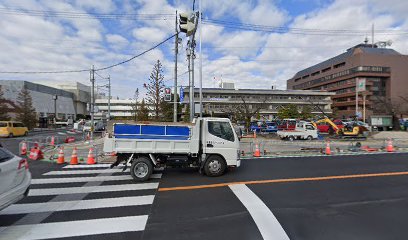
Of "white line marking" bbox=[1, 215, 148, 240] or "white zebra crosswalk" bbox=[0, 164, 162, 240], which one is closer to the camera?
"white line marking" bbox=[1, 215, 148, 240]

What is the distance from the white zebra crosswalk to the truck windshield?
251 cm

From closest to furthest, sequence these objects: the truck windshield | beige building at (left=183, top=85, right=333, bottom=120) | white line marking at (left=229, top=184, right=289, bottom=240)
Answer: white line marking at (left=229, top=184, right=289, bottom=240) → the truck windshield → beige building at (left=183, top=85, right=333, bottom=120)

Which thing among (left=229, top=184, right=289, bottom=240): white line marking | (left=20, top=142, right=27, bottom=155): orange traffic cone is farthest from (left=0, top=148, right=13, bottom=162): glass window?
(left=20, top=142, right=27, bottom=155): orange traffic cone

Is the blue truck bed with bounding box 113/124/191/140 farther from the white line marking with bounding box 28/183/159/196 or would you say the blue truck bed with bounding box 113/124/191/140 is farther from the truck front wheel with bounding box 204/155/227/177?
the white line marking with bounding box 28/183/159/196

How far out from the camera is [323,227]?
15.1 feet

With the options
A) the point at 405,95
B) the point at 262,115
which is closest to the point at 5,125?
the point at 262,115

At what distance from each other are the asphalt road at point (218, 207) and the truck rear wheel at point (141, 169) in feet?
0.86

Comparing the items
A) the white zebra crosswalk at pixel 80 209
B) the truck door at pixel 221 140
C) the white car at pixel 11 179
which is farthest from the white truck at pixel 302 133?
the white car at pixel 11 179

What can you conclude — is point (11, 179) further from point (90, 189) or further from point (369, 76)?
point (369, 76)

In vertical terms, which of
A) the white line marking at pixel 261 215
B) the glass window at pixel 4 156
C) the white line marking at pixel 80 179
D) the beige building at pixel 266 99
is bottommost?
the white line marking at pixel 80 179

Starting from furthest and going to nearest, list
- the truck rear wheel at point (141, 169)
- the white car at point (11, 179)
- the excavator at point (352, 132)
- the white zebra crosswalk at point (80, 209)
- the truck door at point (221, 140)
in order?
the excavator at point (352, 132) < the truck door at point (221, 140) < the truck rear wheel at point (141, 169) < the white zebra crosswalk at point (80, 209) < the white car at point (11, 179)

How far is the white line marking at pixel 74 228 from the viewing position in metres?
4.34

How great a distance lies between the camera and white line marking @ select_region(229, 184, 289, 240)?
14.1ft

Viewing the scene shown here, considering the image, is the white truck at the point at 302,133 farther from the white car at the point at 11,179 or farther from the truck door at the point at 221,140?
the white car at the point at 11,179
